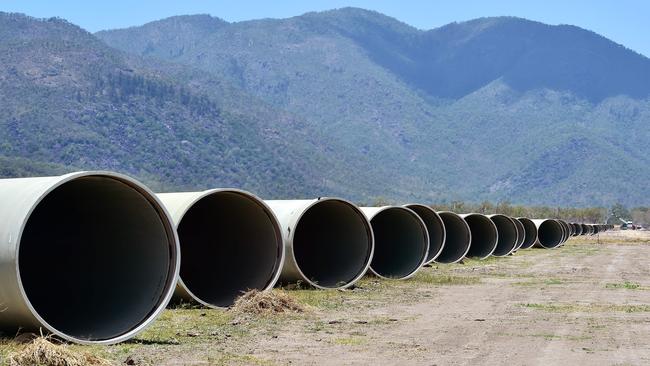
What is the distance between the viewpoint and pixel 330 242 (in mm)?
22000

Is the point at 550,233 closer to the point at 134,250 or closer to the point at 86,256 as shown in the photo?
the point at 86,256

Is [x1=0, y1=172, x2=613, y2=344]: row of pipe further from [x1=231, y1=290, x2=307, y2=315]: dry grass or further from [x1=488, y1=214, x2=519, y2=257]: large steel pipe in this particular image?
[x1=488, y1=214, x2=519, y2=257]: large steel pipe

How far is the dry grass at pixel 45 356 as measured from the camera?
909cm

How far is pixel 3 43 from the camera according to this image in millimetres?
168875

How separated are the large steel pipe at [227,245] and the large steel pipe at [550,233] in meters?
39.0

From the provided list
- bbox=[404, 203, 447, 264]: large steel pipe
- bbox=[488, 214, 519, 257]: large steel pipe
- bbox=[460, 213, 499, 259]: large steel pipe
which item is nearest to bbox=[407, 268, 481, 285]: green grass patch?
bbox=[404, 203, 447, 264]: large steel pipe

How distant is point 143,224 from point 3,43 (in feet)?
549

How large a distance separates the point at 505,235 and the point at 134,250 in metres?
32.1

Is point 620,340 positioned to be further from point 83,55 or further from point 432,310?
point 83,55

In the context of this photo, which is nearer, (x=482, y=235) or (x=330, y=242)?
(x=330, y=242)

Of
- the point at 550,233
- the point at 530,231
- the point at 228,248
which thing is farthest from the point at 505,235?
the point at 228,248

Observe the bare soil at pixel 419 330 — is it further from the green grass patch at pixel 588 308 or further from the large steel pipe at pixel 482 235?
the large steel pipe at pixel 482 235

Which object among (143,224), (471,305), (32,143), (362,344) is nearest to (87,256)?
(143,224)

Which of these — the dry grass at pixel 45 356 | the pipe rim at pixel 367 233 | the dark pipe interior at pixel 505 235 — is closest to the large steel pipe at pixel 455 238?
the dark pipe interior at pixel 505 235
